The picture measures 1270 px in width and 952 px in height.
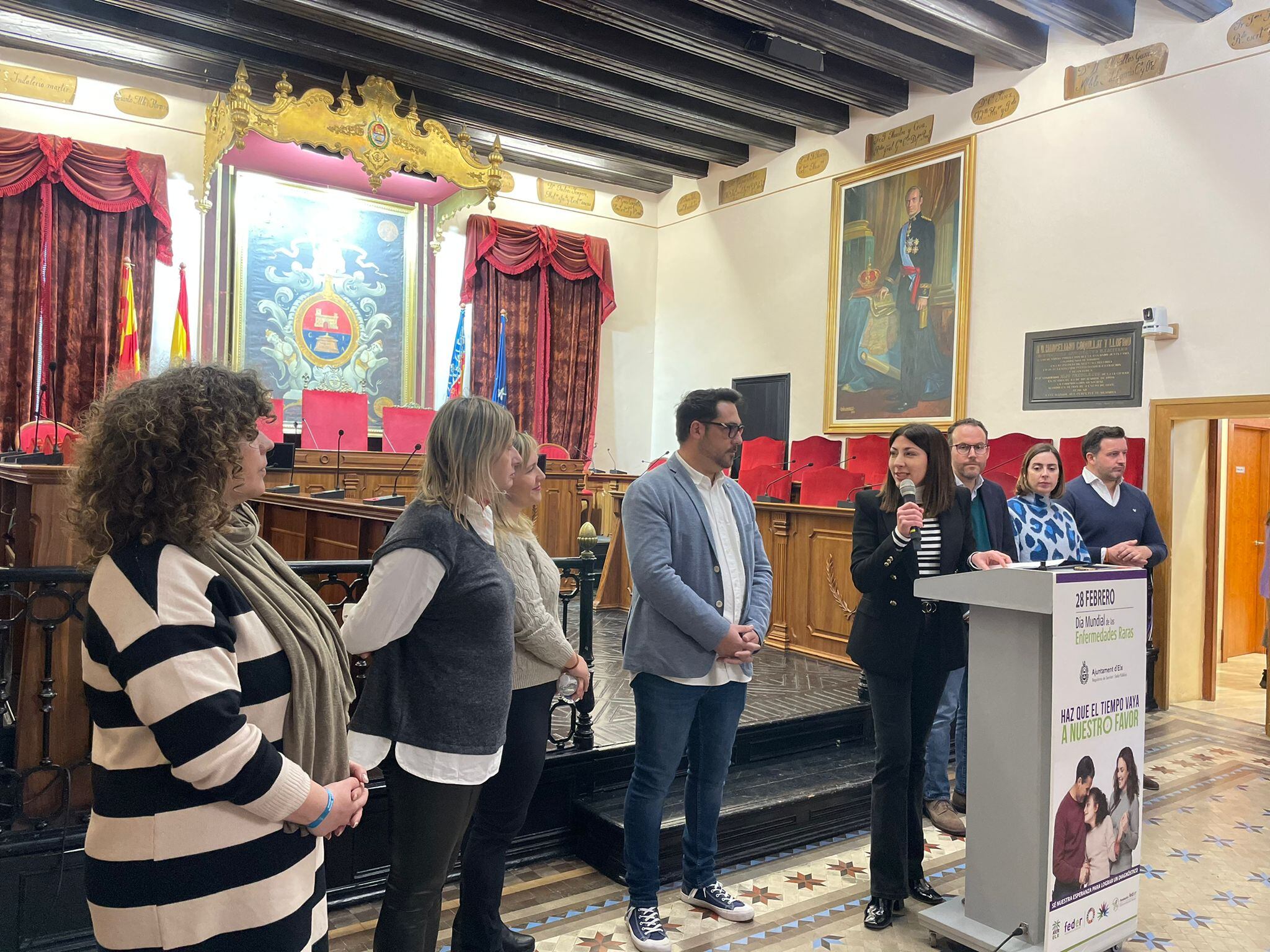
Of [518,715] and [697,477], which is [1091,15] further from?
[518,715]

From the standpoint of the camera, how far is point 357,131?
22.6 ft

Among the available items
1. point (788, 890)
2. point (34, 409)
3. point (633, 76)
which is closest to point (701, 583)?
point (788, 890)

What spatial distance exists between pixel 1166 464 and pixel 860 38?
362cm

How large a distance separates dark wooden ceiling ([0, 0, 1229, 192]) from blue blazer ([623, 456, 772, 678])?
186 inches

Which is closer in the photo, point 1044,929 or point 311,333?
point 1044,929

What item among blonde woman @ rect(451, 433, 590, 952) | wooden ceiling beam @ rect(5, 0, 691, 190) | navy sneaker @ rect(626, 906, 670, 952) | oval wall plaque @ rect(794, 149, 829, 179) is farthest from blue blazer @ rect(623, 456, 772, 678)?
oval wall plaque @ rect(794, 149, 829, 179)

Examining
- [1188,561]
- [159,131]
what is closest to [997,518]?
[1188,561]

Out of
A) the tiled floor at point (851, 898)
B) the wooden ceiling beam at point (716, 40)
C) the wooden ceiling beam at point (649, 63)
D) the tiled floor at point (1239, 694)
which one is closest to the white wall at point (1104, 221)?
the wooden ceiling beam at point (649, 63)

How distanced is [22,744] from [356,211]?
7.06 metres

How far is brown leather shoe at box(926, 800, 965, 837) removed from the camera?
322 cm

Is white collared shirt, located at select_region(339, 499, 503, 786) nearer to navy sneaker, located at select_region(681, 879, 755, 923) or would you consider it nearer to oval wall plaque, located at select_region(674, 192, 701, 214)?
navy sneaker, located at select_region(681, 879, 755, 923)

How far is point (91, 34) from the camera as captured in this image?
Result: 6.63 m

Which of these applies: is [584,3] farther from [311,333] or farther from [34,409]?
[34,409]

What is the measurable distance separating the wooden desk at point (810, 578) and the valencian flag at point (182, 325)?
422 centimetres
